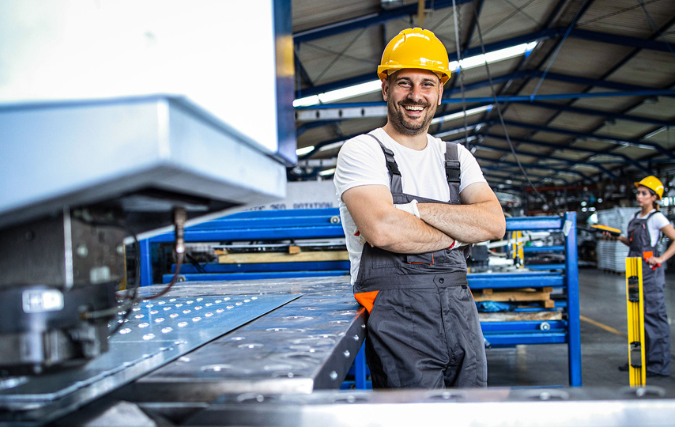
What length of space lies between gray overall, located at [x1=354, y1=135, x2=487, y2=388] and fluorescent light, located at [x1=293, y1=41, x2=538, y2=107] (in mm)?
7954

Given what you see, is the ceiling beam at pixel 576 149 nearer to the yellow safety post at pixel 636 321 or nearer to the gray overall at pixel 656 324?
the gray overall at pixel 656 324

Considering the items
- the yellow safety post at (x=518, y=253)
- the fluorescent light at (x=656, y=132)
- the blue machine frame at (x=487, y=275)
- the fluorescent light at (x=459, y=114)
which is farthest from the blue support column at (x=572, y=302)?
the fluorescent light at (x=656, y=132)

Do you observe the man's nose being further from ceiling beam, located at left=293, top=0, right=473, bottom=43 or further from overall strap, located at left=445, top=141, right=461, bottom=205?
ceiling beam, located at left=293, top=0, right=473, bottom=43

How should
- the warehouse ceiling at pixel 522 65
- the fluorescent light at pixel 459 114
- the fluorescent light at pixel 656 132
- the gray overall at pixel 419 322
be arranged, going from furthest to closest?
the fluorescent light at pixel 459 114
the fluorescent light at pixel 656 132
the warehouse ceiling at pixel 522 65
the gray overall at pixel 419 322

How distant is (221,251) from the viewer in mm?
3822

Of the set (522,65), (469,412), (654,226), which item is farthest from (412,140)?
(522,65)

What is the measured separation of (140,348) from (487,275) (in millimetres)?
2625

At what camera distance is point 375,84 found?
9.44 m

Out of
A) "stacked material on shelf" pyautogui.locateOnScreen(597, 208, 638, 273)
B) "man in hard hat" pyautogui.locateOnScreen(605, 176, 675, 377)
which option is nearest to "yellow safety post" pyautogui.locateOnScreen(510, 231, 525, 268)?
"man in hard hat" pyautogui.locateOnScreen(605, 176, 675, 377)

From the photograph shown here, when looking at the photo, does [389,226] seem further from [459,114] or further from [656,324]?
[459,114]

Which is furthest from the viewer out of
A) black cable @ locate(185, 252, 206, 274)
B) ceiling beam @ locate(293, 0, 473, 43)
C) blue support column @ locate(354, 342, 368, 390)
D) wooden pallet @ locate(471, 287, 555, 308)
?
ceiling beam @ locate(293, 0, 473, 43)

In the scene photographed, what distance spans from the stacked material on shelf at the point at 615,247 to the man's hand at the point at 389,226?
12.3 m

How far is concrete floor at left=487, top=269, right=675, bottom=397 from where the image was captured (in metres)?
4.30

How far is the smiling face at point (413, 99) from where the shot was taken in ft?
5.82
